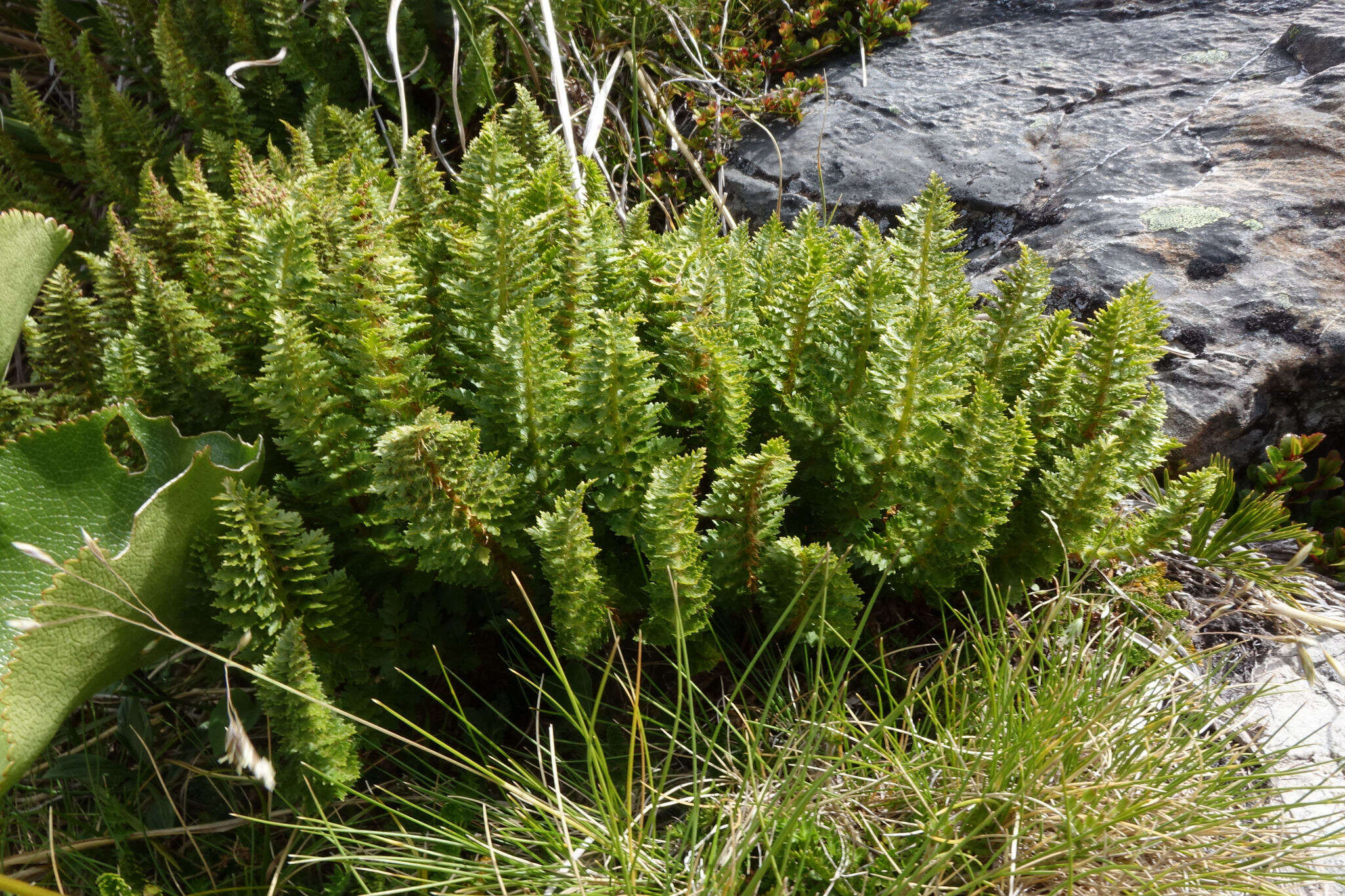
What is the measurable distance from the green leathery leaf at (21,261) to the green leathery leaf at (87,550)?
0.96ft

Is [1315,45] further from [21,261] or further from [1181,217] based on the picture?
[21,261]

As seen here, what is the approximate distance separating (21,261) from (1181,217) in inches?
123

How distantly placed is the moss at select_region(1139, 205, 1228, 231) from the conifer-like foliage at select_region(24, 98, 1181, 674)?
1061 millimetres

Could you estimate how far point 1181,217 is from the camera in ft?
9.73

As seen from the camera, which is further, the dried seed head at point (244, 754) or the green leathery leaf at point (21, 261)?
the green leathery leaf at point (21, 261)

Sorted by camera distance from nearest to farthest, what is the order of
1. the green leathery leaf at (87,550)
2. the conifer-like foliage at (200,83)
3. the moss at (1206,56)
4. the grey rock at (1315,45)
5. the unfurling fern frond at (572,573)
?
the green leathery leaf at (87,550)
the unfurling fern frond at (572,573)
the conifer-like foliage at (200,83)
the grey rock at (1315,45)
the moss at (1206,56)

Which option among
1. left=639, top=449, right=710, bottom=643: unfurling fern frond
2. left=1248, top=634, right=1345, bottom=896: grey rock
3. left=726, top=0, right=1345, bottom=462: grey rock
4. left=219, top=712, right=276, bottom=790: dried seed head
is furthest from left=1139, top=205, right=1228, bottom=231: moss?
left=219, top=712, right=276, bottom=790: dried seed head

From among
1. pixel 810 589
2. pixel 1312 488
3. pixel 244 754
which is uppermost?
pixel 244 754

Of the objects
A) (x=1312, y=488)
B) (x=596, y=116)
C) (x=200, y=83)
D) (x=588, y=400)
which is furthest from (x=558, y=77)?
(x=1312, y=488)

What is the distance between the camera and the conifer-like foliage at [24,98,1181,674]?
168 cm

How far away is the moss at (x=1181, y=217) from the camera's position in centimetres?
294

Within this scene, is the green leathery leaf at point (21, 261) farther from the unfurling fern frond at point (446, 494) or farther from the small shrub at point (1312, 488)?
the small shrub at point (1312, 488)

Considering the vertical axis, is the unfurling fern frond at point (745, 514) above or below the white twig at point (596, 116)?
below

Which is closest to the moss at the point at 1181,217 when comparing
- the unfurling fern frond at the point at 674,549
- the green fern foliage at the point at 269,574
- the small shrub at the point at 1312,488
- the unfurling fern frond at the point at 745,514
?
the small shrub at the point at 1312,488
